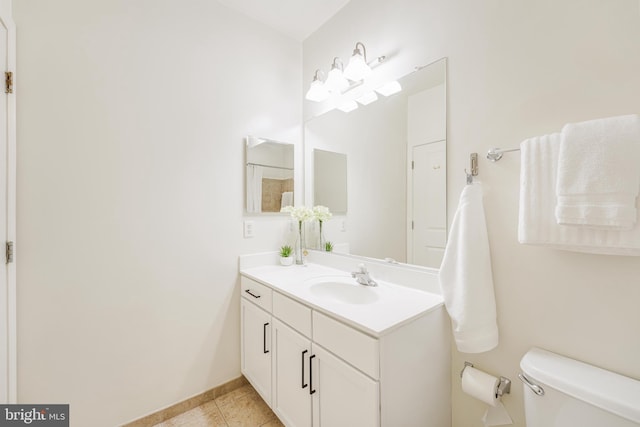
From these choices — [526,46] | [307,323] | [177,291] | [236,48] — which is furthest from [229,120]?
[526,46]

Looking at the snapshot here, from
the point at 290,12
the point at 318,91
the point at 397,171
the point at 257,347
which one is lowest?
the point at 257,347

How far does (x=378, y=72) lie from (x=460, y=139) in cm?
69

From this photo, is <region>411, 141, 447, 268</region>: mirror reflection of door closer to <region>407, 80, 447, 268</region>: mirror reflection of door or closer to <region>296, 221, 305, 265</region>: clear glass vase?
<region>407, 80, 447, 268</region>: mirror reflection of door

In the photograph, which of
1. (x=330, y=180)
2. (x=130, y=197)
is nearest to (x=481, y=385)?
(x=330, y=180)

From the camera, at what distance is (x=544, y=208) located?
2.99 feet

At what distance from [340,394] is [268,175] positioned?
4.76 feet

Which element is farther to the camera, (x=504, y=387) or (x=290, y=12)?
(x=290, y=12)

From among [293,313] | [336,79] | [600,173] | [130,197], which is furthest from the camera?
[336,79]

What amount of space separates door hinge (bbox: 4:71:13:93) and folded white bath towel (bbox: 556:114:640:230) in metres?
2.22

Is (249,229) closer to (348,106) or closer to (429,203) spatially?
(348,106)

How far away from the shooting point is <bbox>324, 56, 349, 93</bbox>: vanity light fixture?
169 centimetres

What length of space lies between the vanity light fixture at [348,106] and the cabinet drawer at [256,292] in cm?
128

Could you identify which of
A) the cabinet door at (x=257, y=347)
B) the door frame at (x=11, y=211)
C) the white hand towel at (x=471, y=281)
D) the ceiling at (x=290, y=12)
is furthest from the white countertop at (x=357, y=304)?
the ceiling at (x=290, y=12)

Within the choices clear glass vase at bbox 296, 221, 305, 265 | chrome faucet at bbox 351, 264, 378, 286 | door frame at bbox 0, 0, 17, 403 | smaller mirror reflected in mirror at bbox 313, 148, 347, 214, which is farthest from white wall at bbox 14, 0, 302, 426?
chrome faucet at bbox 351, 264, 378, 286
